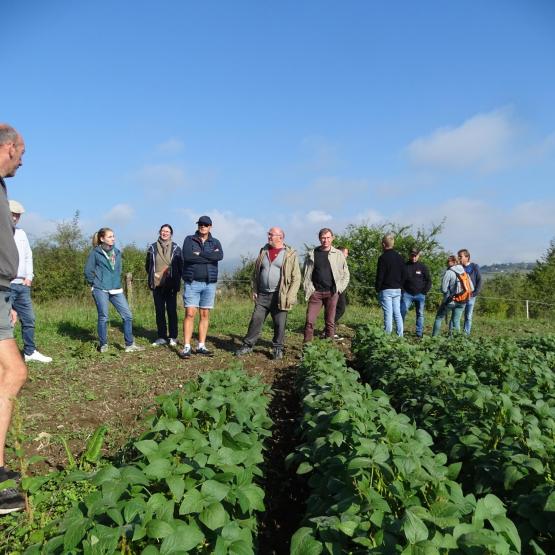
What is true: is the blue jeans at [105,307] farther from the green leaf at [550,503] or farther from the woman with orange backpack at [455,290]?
the green leaf at [550,503]

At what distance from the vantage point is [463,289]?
8250 millimetres

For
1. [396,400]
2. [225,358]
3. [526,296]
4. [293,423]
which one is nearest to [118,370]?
[225,358]

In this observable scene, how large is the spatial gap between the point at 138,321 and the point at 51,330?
2030 millimetres

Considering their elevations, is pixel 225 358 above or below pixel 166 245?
below

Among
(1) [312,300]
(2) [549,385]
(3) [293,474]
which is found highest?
(1) [312,300]

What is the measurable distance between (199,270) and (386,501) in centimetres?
503

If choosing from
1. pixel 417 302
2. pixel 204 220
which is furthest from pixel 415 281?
pixel 204 220

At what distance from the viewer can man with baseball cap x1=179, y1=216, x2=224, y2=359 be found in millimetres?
6461

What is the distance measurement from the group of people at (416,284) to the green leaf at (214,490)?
609 cm

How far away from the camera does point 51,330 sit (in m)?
8.69

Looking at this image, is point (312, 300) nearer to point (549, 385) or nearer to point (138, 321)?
point (549, 385)

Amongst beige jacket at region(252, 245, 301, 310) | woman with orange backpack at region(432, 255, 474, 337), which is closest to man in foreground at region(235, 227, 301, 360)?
beige jacket at region(252, 245, 301, 310)

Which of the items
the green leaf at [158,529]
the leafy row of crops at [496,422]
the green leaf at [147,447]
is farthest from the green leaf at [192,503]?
the leafy row of crops at [496,422]

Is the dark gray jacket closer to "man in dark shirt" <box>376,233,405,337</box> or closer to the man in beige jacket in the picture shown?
the man in beige jacket
